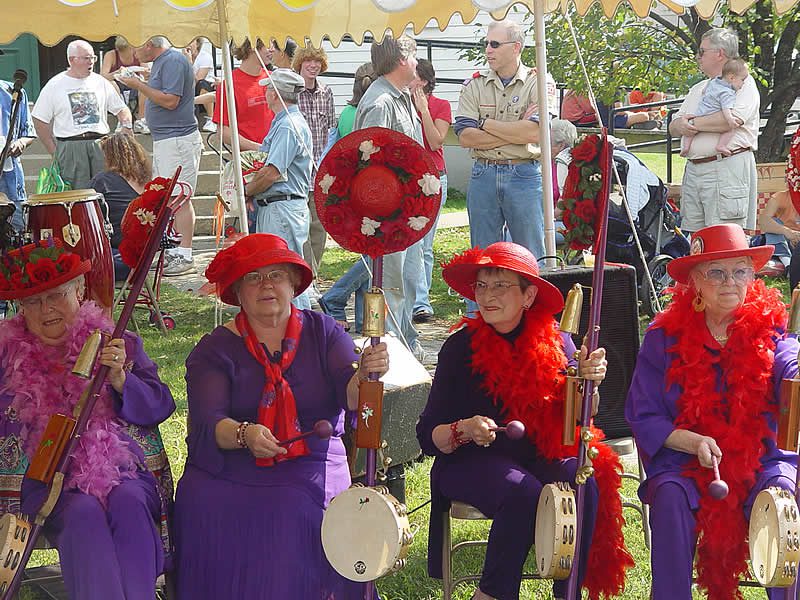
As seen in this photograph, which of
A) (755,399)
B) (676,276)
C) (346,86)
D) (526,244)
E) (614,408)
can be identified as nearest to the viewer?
(755,399)

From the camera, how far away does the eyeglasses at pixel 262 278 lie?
11.6 ft

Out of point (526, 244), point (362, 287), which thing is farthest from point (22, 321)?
point (362, 287)

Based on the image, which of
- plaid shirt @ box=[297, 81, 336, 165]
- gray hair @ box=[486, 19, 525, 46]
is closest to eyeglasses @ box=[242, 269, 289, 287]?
gray hair @ box=[486, 19, 525, 46]

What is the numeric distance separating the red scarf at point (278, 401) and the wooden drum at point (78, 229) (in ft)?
3.04

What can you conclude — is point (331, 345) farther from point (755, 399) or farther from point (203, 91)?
point (203, 91)

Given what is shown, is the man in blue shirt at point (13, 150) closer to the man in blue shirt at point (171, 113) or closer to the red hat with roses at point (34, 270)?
the man in blue shirt at point (171, 113)

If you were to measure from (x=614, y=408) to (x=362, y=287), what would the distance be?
359 centimetres

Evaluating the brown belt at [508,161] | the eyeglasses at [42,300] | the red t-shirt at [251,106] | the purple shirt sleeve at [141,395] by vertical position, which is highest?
the red t-shirt at [251,106]

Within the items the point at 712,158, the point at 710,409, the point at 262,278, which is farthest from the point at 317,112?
the point at 710,409

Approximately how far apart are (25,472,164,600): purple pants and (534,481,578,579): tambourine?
114 centimetres

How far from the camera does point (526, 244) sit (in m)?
6.48

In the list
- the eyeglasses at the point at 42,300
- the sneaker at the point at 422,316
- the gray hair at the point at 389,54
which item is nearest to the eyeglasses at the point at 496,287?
the eyeglasses at the point at 42,300

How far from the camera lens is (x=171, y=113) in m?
8.98

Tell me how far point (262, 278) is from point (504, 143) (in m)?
3.14
